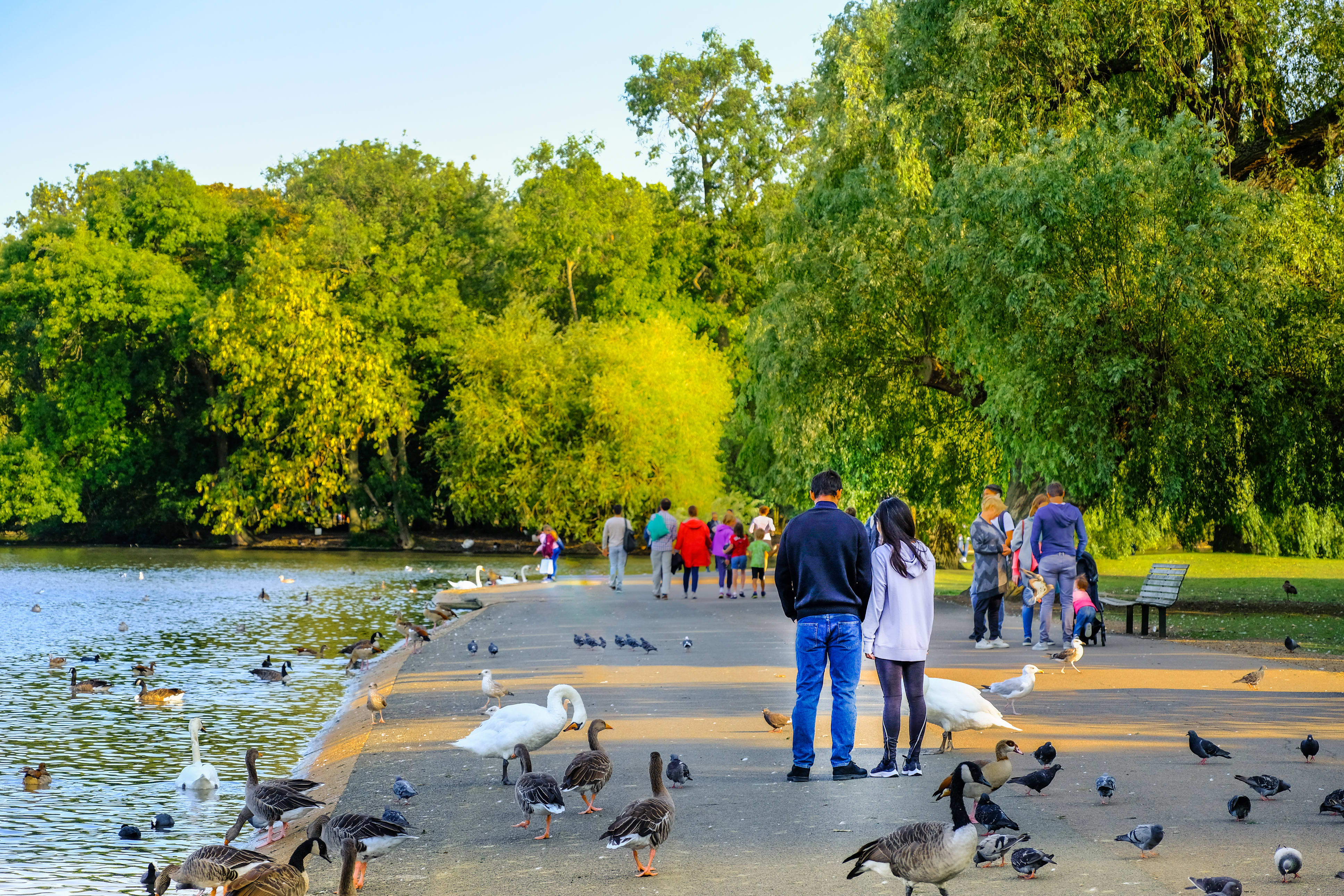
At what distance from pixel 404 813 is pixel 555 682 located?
6.49 meters

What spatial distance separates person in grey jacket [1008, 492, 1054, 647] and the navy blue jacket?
355 inches

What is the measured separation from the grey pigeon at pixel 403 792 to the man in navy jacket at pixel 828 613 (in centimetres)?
272

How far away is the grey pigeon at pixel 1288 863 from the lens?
21.8ft

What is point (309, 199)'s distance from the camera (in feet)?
228

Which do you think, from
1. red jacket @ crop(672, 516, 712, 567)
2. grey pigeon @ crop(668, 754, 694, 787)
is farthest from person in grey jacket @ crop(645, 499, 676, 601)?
grey pigeon @ crop(668, 754, 694, 787)

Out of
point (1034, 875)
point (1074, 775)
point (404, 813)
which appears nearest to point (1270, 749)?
point (1074, 775)

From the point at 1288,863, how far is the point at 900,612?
3.29 metres

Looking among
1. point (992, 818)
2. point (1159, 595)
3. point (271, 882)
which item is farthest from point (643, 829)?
point (1159, 595)

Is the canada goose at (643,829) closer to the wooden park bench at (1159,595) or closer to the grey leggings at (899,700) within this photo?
the grey leggings at (899,700)

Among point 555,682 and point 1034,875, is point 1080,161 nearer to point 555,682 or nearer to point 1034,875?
point 555,682

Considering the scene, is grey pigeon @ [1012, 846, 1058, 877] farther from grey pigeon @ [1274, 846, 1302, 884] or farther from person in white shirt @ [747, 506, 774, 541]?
person in white shirt @ [747, 506, 774, 541]

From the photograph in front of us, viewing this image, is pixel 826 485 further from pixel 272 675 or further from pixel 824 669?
pixel 272 675

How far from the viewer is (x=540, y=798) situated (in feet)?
26.0

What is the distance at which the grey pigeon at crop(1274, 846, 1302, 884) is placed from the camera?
6.64 m
